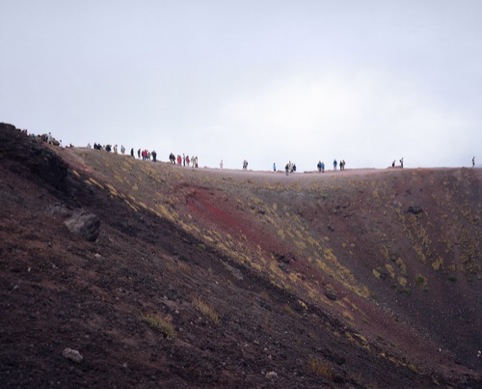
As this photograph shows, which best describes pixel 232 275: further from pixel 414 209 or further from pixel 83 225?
pixel 414 209

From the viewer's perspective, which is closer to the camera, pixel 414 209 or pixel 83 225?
pixel 83 225

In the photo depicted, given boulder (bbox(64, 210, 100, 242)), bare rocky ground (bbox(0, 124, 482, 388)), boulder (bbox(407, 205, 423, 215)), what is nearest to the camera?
bare rocky ground (bbox(0, 124, 482, 388))

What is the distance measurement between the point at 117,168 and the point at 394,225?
94.6ft

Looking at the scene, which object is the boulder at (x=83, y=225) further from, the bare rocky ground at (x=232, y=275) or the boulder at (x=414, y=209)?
the boulder at (x=414, y=209)

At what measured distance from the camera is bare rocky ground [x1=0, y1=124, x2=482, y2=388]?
991 centimetres

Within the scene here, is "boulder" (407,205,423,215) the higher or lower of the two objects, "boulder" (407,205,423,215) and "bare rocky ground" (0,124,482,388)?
the higher

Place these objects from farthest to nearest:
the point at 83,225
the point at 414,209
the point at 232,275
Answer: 1. the point at 414,209
2. the point at 232,275
3. the point at 83,225

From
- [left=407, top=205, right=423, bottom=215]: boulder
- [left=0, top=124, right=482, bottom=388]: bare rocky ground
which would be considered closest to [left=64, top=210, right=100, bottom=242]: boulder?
[left=0, top=124, right=482, bottom=388]: bare rocky ground

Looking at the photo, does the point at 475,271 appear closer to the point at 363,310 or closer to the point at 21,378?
the point at 363,310

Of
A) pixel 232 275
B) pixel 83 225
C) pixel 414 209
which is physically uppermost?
pixel 414 209

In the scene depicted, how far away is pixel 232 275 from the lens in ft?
78.8

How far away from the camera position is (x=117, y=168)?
3397 cm

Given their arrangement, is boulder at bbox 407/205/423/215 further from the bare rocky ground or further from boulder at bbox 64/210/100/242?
boulder at bbox 64/210/100/242

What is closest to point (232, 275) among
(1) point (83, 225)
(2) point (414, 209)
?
(1) point (83, 225)
